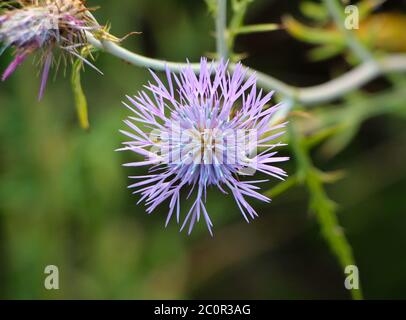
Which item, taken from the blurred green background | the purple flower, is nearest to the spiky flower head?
the purple flower

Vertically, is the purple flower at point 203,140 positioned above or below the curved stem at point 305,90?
below

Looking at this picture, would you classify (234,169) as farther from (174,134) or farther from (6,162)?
(6,162)

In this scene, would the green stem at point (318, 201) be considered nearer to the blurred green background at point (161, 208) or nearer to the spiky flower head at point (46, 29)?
the spiky flower head at point (46, 29)

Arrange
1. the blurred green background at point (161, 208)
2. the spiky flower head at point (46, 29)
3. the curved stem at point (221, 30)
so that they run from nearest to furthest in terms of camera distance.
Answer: the spiky flower head at point (46, 29)
the curved stem at point (221, 30)
the blurred green background at point (161, 208)

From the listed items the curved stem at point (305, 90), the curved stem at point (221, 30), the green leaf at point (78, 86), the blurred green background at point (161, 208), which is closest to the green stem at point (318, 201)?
the curved stem at point (305, 90)

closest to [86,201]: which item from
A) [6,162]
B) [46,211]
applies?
[46,211]

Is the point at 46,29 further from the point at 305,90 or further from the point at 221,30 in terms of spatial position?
the point at 305,90

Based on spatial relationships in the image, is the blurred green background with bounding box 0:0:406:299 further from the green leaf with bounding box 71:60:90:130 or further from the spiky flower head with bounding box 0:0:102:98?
the spiky flower head with bounding box 0:0:102:98
